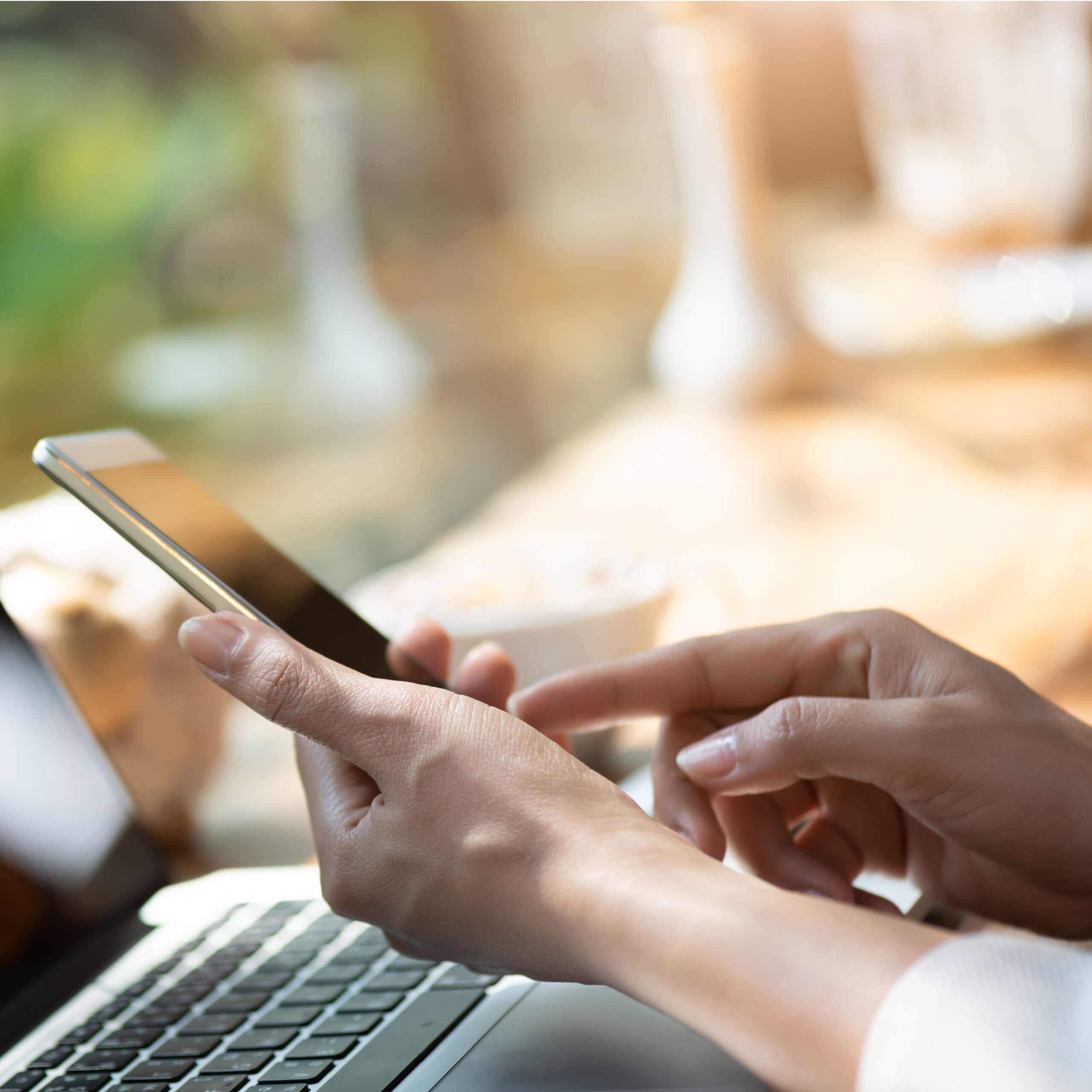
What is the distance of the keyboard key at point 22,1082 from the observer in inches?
12.5

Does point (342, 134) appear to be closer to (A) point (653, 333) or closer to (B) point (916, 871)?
(A) point (653, 333)

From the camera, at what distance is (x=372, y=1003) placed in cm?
33

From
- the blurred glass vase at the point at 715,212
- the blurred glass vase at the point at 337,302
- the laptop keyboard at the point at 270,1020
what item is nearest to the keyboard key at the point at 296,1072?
the laptop keyboard at the point at 270,1020

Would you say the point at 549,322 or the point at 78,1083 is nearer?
the point at 78,1083

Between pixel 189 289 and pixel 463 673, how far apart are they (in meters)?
1.85

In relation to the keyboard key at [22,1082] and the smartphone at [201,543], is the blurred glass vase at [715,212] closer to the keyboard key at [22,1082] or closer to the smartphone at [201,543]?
the smartphone at [201,543]

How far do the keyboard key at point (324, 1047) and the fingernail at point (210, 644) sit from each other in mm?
105

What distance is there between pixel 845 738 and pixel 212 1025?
0.19m

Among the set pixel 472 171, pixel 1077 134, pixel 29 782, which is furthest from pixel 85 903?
pixel 472 171

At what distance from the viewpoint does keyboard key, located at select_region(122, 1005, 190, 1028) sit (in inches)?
13.3

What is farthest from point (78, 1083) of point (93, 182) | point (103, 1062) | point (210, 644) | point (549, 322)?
point (93, 182)

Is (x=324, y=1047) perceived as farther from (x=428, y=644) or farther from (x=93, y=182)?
(x=93, y=182)

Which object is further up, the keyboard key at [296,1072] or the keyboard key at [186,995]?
the keyboard key at [296,1072]

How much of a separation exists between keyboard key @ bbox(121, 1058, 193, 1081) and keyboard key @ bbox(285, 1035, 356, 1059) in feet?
0.09
